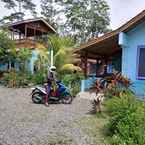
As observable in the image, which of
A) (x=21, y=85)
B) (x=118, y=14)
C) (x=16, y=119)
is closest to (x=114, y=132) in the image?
(x=16, y=119)

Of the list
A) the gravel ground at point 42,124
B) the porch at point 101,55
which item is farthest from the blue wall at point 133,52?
the gravel ground at point 42,124

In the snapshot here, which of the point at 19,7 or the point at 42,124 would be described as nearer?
the point at 42,124

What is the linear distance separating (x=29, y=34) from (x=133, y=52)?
64.9 ft

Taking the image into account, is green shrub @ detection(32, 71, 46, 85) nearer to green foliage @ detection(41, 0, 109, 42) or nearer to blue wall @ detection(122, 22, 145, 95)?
blue wall @ detection(122, 22, 145, 95)

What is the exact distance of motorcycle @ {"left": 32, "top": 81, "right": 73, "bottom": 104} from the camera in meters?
12.7

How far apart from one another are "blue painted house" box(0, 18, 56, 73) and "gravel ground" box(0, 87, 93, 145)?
46.1 ft

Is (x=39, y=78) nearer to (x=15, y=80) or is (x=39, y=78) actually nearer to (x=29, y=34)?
(x=15, y=80)

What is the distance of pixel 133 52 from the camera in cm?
1361

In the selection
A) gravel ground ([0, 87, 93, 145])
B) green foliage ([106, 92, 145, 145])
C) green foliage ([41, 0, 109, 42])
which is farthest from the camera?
green foliage ([41, 0, 109, 42])

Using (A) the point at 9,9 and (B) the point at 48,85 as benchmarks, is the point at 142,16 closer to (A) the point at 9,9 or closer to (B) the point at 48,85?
(B) the point at 48,85

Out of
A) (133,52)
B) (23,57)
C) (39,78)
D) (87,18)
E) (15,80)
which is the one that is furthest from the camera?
(87,18)

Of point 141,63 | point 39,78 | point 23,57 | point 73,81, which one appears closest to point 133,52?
point 141,63

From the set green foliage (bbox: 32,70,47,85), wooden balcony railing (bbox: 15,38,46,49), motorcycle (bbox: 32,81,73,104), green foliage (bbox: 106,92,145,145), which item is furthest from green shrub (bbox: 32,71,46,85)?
green foliage (bbox: 106,92,145,145)

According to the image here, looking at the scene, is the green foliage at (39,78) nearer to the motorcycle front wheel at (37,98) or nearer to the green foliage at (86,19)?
the motorcycle front wheel at (37,98)
